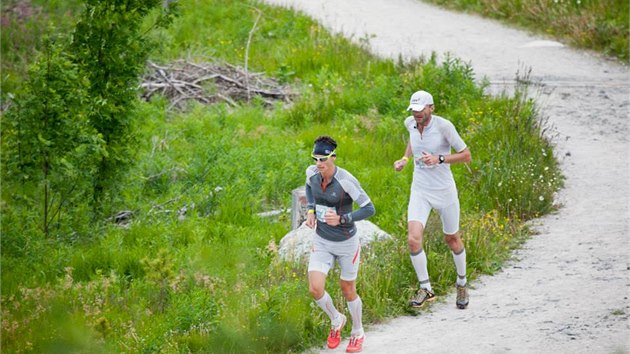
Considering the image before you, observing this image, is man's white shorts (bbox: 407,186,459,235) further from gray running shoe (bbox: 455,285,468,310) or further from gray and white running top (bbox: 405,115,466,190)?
gray running shoe (bbox: 455,285,468,310)

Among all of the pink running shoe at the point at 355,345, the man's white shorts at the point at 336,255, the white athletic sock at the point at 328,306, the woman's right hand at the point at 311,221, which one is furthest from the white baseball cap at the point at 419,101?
the pink running shoe at the point at 355,345

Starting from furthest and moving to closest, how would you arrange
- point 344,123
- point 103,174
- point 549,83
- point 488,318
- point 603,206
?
point 549,83 → point 344,123 → point 603,206 → point 103,174 → point 488,318

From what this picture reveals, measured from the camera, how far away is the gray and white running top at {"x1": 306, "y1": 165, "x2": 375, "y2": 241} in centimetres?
1040

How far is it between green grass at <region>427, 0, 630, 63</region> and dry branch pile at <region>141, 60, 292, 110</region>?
6528 mm

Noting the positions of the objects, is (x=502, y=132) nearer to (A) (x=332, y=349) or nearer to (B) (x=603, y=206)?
(B) (x=603, y=206)

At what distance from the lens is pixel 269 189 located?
1645 cm

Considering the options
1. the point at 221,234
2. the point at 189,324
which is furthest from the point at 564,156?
the point at 189,324

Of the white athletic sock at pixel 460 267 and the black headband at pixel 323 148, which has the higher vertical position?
the black headband at pixel 323 148

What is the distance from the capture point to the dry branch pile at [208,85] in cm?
2075

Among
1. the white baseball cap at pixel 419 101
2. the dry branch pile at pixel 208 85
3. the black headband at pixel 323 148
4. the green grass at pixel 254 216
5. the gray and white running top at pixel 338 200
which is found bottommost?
the dry branch pile at pixel 208 85

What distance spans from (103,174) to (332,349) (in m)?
4.96

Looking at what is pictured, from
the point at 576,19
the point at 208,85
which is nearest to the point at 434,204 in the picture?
the point at 208,85

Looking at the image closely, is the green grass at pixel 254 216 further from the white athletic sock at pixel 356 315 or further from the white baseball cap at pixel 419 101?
the white baseball cap at pixel 419 101

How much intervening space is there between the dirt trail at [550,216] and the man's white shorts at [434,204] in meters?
1.04
